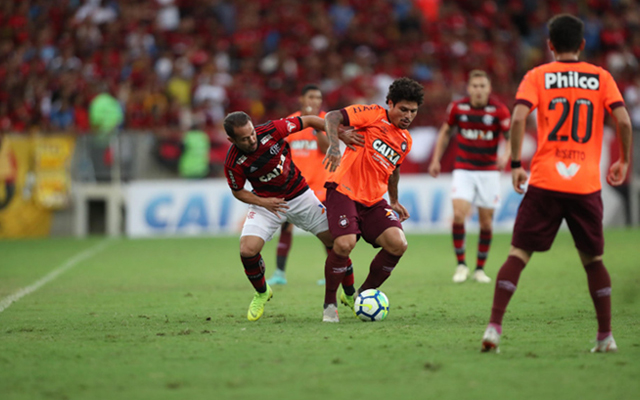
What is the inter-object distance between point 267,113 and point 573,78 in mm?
15174

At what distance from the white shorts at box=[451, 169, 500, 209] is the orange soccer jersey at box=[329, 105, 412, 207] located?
337 cm

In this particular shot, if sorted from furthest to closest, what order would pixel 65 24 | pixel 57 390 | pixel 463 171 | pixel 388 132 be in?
pixel 65 24 < pixel 463 171 < pixel 388 132 < pixel 57 390

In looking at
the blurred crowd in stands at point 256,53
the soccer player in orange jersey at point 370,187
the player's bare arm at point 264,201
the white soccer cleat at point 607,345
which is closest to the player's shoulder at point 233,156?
the player's bare arm at point 264,201

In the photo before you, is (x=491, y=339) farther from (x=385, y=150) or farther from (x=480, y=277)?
(x=480, y=277)

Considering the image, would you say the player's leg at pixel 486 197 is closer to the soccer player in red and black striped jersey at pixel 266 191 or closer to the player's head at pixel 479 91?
the player's head at pixel 479 91

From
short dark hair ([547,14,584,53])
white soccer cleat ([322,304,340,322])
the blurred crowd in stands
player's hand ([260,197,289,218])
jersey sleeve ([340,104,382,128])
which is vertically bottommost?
white soccer cleat ([322,304,340,322])

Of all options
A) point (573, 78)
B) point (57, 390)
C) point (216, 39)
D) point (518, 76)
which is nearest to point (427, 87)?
point (518, 76)

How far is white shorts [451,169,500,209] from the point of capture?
10344 millimetres

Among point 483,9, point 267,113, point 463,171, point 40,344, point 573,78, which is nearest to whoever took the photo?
point 573,78

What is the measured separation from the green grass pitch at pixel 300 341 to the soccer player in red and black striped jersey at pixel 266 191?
1.87 ft

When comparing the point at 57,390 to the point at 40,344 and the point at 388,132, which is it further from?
the point at 388,132

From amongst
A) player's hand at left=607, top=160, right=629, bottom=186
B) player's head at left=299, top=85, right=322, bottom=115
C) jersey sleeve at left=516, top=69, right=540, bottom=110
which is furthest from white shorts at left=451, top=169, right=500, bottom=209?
jersey sleeve at left=516, top=69, right=540, bottom=110

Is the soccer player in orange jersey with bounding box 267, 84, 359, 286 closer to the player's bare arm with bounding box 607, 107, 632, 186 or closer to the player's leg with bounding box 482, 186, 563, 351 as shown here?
the player's leg with bounding box 482, 186, 563, 351

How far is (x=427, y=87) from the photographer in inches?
→ 815
